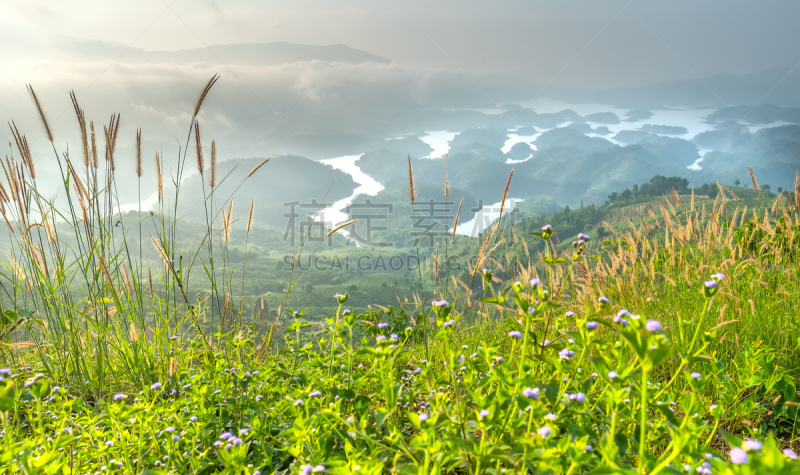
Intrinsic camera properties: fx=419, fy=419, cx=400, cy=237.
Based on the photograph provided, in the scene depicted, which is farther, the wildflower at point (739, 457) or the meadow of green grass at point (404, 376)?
the meadow of green grass at point (404, 376)

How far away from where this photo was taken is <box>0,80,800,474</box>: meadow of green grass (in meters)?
1.10

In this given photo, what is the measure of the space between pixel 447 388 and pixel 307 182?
10000cm

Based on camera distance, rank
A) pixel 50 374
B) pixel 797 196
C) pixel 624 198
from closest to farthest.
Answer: pixel 50 374 < pixel 797 196 < pixel 624 198

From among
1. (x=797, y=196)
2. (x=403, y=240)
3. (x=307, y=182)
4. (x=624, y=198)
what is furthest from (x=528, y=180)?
(x=797, y=196)

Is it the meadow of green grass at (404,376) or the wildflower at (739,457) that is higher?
the wildflower at (739,457)

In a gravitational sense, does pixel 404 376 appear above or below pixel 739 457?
below

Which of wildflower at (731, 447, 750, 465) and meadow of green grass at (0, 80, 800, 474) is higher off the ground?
wildflower at (731, 447, 750, 465)

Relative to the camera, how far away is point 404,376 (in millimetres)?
2592

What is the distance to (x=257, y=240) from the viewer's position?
79.2m

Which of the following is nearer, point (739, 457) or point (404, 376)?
point (739, 457)

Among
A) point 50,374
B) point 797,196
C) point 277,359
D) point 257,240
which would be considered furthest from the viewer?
point 257,240

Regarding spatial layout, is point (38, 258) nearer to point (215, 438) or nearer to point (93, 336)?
point (93, 336)

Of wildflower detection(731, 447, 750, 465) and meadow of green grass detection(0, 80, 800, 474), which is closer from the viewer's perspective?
wildflower detection(731, 447, 750, 465)

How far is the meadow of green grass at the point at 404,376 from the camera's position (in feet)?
→ 3.62
